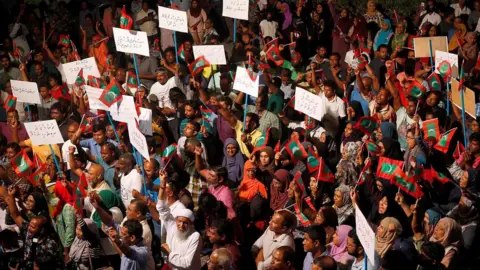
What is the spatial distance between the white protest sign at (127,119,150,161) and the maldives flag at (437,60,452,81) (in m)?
4.52

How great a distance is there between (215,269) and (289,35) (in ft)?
28.4

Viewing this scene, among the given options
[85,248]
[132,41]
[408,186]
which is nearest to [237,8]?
[132,41]

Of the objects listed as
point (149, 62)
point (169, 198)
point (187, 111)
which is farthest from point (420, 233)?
point (149, 62)

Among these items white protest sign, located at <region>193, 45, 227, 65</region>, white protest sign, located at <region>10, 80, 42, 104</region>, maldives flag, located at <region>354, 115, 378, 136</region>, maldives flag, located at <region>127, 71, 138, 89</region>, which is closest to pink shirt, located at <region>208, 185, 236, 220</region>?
maldives flag, located at <region>354, 115, 378, 136</region>

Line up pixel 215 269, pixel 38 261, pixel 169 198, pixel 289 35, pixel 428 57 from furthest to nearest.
A: pixel 289 35
pixel 428 57
pixel 169 198
pixel 38 261
pixel 215 269

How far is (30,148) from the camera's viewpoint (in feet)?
39.4

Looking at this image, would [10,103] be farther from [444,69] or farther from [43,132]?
[444,69]

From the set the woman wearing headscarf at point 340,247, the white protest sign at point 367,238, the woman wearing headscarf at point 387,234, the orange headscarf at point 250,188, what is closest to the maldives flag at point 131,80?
the orange headscarf at point 250,188

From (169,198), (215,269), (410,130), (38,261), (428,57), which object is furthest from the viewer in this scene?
(428,57)

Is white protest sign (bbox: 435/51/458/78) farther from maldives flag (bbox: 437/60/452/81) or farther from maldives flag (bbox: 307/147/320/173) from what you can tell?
maldives flag (bbox: 307/147/320/173)

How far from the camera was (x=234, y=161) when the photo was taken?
1091cm

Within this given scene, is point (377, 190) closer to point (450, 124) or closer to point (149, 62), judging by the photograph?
point (450, 124)

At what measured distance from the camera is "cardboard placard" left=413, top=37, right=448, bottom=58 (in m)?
13.1

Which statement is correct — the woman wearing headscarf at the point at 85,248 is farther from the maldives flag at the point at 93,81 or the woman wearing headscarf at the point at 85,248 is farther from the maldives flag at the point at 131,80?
the maldives flag at the point at 131,80
